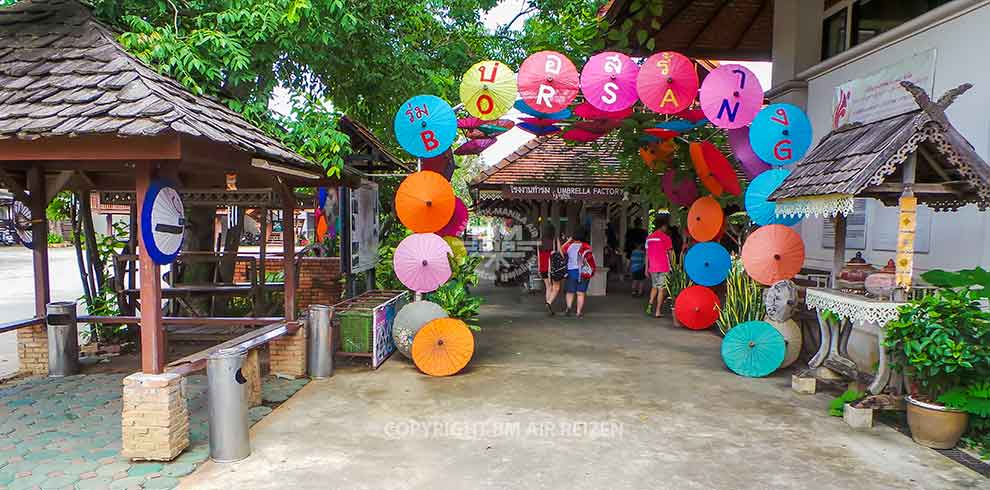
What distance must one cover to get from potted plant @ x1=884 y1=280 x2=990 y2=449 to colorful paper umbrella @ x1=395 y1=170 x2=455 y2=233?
14.8ft

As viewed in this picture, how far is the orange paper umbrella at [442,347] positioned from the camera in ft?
21.6

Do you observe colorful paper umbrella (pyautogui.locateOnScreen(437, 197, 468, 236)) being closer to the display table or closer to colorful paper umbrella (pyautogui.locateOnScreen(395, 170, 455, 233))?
colorful paper umbrella (pyautogui.locateOnScreen(395, 170, 455, 233))

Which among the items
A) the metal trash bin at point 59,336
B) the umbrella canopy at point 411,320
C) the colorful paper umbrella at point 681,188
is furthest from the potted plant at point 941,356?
the metal trash bin at point 59,336

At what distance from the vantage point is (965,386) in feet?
15.2

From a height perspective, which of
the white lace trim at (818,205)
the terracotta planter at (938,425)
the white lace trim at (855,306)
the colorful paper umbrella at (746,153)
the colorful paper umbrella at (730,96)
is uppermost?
the colorful paper umbrella at (730,96)

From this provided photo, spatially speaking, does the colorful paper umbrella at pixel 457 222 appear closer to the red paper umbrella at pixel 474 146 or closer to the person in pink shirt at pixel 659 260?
the red paper umbrella at pixel 474 146

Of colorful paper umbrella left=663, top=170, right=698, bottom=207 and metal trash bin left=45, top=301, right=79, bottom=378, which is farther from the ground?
Answer: colorful paper umbrella left=663, top=170, right=698, bottom=207

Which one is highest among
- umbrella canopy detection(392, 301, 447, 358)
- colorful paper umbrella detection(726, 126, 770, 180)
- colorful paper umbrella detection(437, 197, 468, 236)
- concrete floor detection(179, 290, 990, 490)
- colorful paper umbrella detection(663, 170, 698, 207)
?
colorful paper umbrella detection(726, 126, 770, 180)

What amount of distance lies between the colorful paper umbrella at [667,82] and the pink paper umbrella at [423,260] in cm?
295

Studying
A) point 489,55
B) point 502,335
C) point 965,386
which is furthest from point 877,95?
point 489,55

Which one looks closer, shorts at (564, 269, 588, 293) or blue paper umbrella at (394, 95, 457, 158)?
blue paper umbrella at (394, 95, 457, 158)

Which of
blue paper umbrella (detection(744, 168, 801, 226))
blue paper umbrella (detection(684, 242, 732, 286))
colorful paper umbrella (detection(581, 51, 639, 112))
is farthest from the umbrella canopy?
blue paper umbrella (detection(684, 242, 732, 286))

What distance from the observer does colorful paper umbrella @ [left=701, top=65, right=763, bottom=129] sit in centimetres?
675

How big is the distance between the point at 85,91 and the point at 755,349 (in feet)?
22.3
